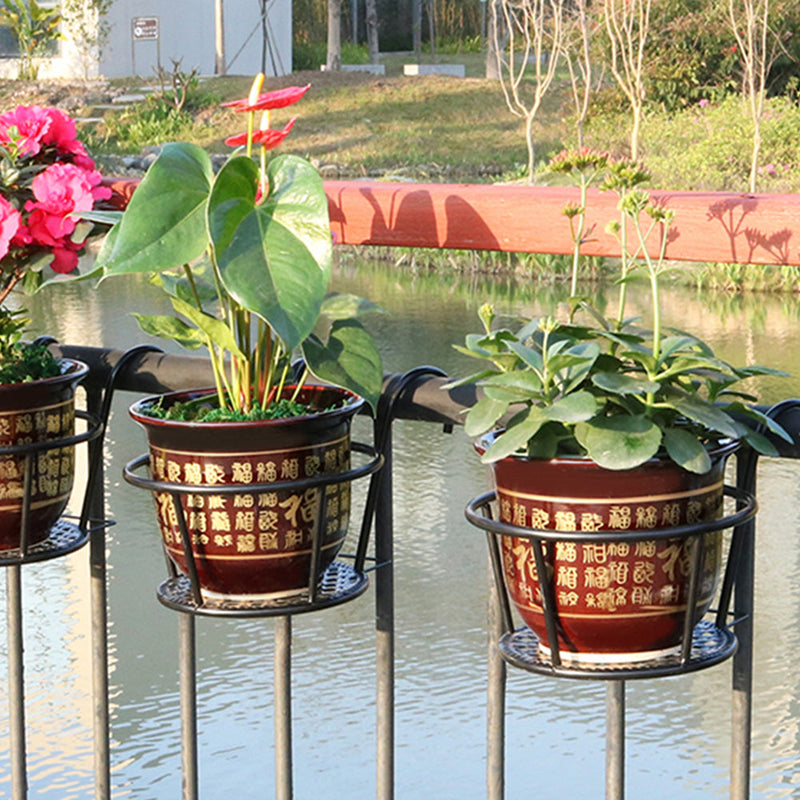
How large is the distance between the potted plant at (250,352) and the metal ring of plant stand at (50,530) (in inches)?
4.1

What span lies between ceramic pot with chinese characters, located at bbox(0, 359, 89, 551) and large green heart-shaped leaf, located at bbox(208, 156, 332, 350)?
0.89 ft

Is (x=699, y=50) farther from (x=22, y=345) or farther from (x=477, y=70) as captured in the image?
(x=22, y=345)

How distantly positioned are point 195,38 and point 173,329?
17454mm

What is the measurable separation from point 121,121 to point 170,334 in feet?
45.9

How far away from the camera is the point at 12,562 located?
1011mm

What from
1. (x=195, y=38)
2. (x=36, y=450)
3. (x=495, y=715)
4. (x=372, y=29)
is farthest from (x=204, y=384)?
(x=372, y=29)

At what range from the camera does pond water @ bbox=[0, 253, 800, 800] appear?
175 cm

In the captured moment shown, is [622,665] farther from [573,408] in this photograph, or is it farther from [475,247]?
[475,247]

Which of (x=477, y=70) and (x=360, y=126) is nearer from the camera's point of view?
(x=360, y=126)

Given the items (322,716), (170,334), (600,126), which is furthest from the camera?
(600,126)

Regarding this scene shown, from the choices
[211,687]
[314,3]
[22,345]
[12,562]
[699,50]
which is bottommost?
[211,687]

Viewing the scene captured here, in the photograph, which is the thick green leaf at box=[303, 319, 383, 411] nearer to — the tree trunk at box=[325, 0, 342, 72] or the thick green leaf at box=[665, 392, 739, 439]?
the thick green leaf at box=[665, 392, 739, 439]

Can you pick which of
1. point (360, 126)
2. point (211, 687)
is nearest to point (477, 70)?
point (360, 126)

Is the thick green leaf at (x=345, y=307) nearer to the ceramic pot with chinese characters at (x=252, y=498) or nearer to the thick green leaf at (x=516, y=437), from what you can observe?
the ceramic pot with chinese characters at (x=252, y=498)
